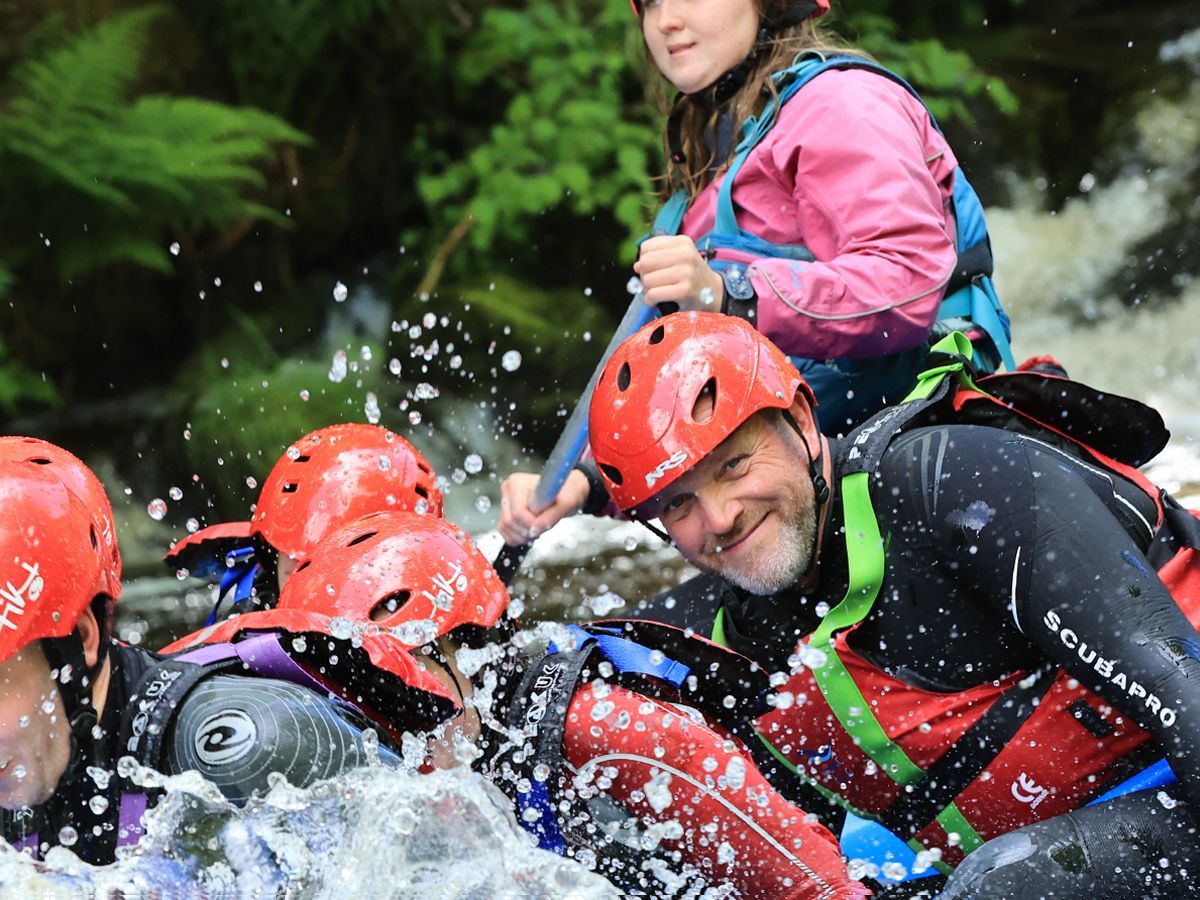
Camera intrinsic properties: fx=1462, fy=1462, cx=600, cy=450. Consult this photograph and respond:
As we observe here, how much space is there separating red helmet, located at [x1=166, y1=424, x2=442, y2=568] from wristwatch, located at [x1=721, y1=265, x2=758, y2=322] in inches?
49.4

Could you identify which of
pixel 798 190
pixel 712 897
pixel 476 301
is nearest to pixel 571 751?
pixel 712 897

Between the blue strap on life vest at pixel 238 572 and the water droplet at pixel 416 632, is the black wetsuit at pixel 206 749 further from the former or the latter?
the blue strap on life vest at pixel 238 572

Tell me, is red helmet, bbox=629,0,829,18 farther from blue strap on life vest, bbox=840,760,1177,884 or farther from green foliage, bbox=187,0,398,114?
green foliage, bbox=187,0,398,114

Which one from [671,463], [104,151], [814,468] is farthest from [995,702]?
[104,151]

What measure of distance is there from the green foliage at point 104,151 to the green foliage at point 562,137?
1.24m

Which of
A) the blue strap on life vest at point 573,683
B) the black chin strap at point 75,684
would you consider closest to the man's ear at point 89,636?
the black chin strap at point 75,684

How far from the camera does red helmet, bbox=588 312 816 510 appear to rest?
3.15m

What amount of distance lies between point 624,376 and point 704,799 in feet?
3.07

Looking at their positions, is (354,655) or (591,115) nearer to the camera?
(354,655)

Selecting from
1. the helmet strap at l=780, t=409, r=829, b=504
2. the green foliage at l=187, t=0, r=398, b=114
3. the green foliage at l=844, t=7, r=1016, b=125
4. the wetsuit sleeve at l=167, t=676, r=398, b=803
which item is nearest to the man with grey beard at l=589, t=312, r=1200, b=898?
the helmet strap at l=780, t=409, r=829, b=504

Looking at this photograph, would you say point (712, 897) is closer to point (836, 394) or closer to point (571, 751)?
point (571, 751)

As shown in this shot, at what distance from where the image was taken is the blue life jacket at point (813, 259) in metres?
3.82

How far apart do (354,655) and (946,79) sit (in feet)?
22.7

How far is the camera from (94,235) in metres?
8.80
